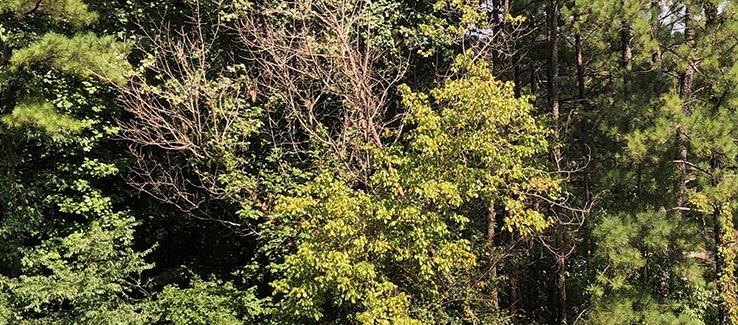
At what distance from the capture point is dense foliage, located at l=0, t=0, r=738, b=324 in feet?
21.0

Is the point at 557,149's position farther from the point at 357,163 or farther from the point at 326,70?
the point at 326,70

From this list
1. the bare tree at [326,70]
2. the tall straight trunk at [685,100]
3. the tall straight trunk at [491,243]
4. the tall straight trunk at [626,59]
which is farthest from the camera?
the tall straight trunk at [626,59]

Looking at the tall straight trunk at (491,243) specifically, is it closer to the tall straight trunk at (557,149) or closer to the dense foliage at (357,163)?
the dense foliage at (357,163)

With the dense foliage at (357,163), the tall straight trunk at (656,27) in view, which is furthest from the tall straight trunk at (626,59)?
the tall straight trunk at (656,27)

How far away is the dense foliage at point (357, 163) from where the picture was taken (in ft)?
21.0

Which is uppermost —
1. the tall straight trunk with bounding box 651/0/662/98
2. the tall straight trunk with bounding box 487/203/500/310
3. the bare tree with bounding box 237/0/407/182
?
the tall straight trunk with bounding box 651/0/662/98

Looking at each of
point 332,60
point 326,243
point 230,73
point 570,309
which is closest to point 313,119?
point 332,60

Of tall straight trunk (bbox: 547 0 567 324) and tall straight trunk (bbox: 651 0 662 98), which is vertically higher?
tall straight trunk (bbox: 651 0 662 98)

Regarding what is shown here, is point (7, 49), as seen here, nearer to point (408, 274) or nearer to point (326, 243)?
point (326, 243)

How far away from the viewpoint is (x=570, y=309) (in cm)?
948

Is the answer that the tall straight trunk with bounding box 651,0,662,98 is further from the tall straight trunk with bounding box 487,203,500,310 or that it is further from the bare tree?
the bare tree

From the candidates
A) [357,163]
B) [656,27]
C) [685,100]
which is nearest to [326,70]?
[357,163]

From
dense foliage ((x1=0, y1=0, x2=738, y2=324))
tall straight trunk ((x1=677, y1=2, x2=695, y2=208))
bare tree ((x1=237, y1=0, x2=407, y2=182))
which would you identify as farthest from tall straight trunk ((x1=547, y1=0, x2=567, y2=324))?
bare tree ((x1=237, y1=0, x2=407, y2=182))

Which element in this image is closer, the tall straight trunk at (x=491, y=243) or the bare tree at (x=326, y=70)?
the bare tree at (x=326, y=70)
